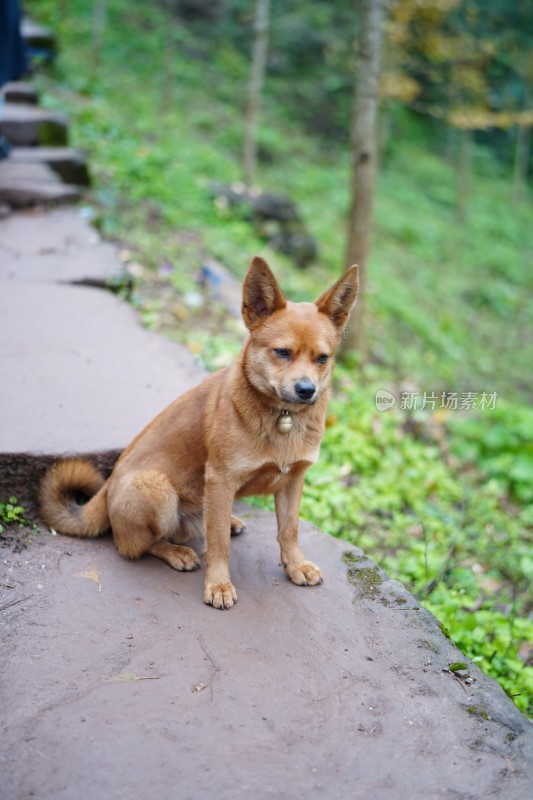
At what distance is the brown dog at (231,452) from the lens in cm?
360

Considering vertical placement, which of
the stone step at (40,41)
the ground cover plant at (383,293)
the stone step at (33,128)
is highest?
the stone step at (40,41)

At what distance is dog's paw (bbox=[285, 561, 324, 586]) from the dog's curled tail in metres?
1.20

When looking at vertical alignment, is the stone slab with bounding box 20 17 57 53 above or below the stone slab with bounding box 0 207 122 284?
above

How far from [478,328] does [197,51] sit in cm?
1676

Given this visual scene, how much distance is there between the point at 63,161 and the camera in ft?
33.7

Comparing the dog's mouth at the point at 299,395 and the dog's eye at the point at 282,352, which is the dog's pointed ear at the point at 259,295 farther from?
the dog's mouth at the point at 299,395

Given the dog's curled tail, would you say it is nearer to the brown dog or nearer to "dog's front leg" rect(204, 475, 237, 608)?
the brown dog

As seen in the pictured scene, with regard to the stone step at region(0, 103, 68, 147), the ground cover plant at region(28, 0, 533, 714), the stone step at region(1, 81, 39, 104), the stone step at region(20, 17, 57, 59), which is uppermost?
the stone step at region(20, 17, 57, 59)

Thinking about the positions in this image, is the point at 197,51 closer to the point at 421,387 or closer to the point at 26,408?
the point at 421,387

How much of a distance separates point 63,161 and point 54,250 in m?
2.89

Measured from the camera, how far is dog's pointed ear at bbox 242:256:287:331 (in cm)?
358

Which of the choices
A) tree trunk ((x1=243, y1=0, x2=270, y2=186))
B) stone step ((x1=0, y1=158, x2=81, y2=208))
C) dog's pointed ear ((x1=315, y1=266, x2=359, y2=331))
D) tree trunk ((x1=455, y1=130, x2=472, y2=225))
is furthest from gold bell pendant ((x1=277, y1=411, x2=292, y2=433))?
tree trunk ((x1=455, y1=130, x2=472, y2=225))

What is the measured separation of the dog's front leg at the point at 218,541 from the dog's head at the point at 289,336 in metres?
0.59

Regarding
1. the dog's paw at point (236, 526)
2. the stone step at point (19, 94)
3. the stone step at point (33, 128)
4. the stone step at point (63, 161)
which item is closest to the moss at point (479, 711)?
the dog's paw at point (236, 526)
